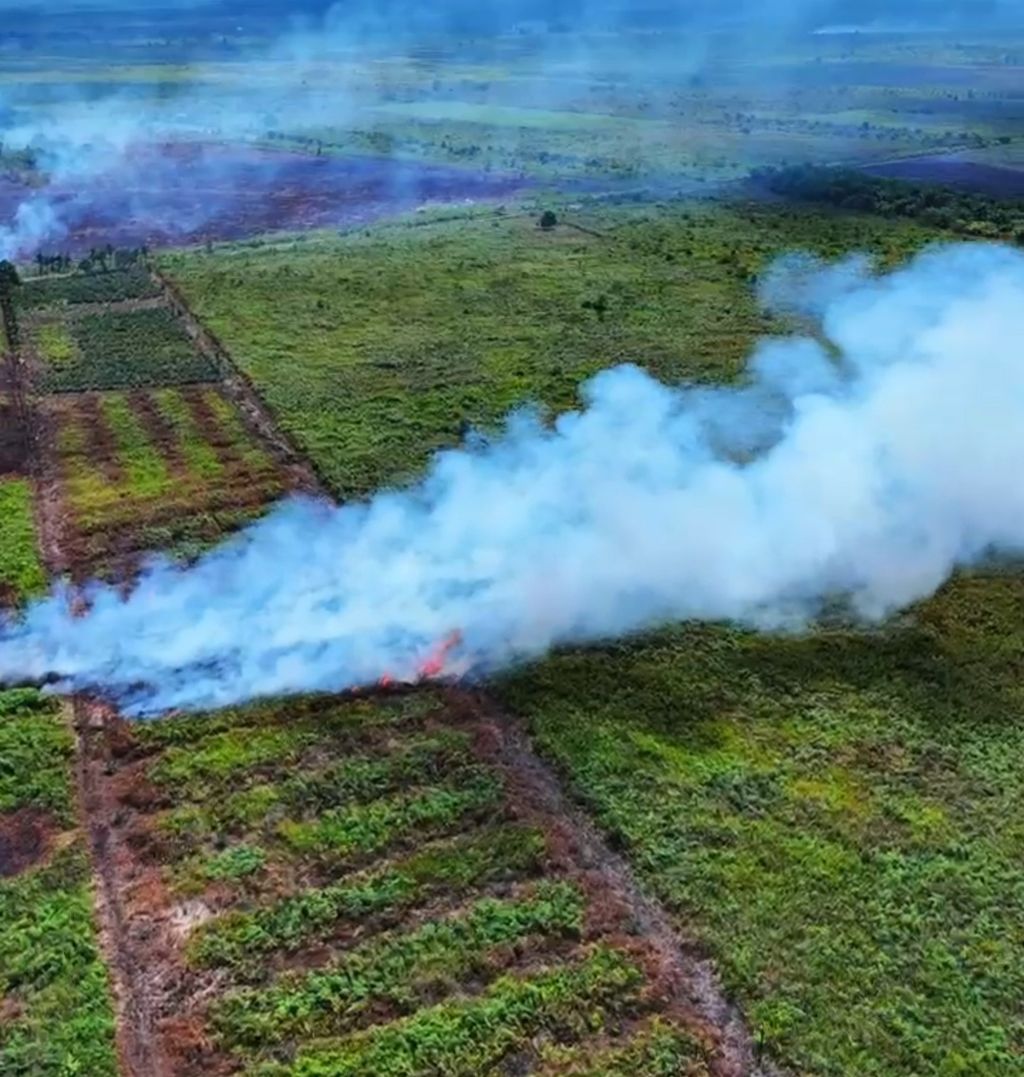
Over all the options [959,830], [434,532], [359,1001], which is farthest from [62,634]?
[959,830]

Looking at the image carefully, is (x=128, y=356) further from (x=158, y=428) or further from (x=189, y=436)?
(x=189, y=436)

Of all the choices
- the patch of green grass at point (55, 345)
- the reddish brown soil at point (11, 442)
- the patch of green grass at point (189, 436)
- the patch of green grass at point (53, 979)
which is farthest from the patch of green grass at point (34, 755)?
the patch of green grass at point (55, 345)

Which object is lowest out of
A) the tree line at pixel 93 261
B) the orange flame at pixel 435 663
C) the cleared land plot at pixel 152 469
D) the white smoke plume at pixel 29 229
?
the orange flame at pixel 435 663

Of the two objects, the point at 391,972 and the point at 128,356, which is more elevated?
the point at 128,356

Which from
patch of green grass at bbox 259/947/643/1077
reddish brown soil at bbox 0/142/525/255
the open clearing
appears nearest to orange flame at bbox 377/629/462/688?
the open clearing

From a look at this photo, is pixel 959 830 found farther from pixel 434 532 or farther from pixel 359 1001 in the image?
pixel 434 532

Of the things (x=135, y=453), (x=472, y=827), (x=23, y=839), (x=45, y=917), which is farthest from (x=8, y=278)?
(x=472, y=827)

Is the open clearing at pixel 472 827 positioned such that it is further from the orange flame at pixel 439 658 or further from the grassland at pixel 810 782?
the orange flame at pixel 439 658
